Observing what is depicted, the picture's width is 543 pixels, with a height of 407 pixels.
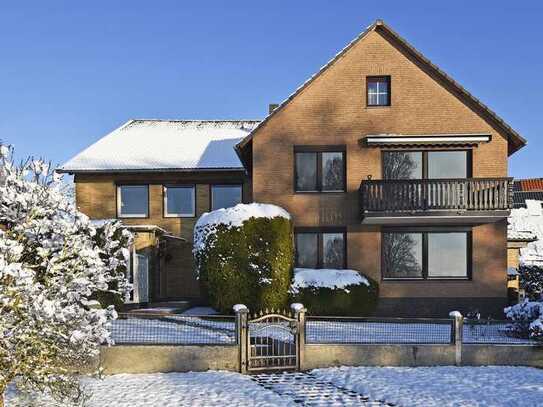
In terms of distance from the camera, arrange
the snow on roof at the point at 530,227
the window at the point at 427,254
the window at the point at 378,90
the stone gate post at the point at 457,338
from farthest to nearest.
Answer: the snow on roof at the point at 530,227, the window at the point at 378,90, the window at the point at 427,254, the stone gate post at the point at 457,338

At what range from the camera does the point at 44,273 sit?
668cm

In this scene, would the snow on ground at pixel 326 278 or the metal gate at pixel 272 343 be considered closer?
the metal gate at pixel 272 343

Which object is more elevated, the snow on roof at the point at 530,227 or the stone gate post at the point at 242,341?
the snow on roof at the point at 530,227

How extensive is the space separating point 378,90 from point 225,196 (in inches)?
302

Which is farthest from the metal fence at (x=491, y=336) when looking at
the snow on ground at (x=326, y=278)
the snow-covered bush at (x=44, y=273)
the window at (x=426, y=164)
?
the snow-covered bush at (x=44, y=273)

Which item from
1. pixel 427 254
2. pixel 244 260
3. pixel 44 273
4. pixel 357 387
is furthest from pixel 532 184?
pixel 44 273

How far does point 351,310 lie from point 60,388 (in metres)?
11.2

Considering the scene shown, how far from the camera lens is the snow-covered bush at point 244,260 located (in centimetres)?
1593

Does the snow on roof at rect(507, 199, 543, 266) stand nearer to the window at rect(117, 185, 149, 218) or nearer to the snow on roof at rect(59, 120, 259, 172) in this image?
the snow on roof at rect(59, 120, 259, 172)

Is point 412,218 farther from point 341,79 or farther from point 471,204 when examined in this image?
point 341,79

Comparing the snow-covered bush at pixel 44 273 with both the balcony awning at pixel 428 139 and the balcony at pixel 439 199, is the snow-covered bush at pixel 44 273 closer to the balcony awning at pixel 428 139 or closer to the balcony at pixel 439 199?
the balcony at pixel 439 199

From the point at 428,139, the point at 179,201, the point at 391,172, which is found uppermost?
the point at 428,139

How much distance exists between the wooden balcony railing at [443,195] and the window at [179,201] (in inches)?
326

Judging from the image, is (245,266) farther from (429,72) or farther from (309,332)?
(429,72)
